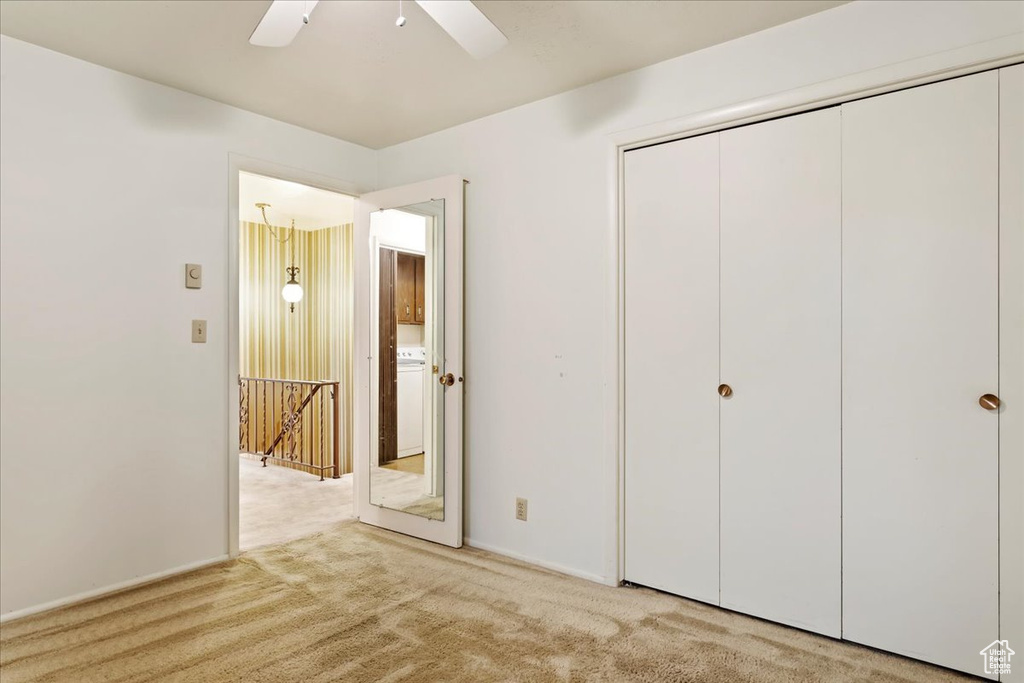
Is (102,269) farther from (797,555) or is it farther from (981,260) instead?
(981,260)

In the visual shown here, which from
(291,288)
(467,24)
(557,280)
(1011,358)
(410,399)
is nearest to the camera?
(467,24)

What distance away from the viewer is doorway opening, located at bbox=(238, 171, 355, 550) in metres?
4.91

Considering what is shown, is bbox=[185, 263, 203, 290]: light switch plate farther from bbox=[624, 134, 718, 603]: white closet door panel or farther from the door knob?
the door knob

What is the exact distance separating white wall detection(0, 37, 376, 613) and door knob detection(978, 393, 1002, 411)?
3.35 meters

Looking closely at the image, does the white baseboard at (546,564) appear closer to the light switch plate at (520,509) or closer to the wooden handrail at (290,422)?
the light switch plate at (520,509)

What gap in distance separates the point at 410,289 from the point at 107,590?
2.10 m

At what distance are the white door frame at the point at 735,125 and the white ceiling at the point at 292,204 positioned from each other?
2.32m

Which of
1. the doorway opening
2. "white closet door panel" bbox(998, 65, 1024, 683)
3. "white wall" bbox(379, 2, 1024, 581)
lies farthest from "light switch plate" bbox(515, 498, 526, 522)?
"white closet door panel" bbox(998, 65, 1024, 683)

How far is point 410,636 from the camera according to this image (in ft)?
7.28

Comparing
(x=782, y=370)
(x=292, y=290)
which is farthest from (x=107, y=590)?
(x=292, y=290)

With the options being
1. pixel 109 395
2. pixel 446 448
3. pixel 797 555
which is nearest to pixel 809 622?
pixel 797 555

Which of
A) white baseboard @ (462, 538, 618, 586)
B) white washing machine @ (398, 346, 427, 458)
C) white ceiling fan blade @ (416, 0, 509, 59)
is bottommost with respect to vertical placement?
white baseboard @ (462, 538, 618, 586)

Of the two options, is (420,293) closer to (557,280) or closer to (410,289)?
(410,289)

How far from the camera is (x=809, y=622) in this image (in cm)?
222
